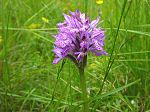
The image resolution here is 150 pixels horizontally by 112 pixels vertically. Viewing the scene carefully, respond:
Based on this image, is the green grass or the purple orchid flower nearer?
the purple orchid flower

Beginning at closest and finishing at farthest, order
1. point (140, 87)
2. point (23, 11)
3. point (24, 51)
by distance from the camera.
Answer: point (140, 87) < point (24, 51) < point (23, 11)

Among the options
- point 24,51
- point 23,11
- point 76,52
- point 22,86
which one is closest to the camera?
point 76,52

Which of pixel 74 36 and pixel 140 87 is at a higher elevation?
pixel 74 36

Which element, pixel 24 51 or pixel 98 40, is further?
pixel 24 51

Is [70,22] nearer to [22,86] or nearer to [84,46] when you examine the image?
[84,46]

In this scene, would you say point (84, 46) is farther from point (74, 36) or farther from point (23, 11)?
point (23, 11)

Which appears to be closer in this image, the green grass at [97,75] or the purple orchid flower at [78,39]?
the purple orchid flower at [78,39]

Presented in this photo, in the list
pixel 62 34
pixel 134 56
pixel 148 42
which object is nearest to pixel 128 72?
pixel 134 56

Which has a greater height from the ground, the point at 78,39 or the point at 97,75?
the point at 78,39

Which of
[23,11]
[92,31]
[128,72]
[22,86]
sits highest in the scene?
[23,11]

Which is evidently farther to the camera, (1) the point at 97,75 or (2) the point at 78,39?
(1) the point at 97,75
